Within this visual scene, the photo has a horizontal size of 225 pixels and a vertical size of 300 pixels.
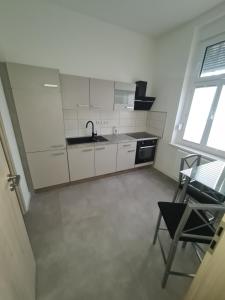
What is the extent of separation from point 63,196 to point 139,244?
1.42m

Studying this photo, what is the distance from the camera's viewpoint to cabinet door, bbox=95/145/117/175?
2.67 metres

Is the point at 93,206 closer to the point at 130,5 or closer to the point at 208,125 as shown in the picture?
the point at 208,125

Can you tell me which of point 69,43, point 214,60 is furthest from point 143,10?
point 214,60

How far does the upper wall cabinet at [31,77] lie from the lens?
68.7 inches

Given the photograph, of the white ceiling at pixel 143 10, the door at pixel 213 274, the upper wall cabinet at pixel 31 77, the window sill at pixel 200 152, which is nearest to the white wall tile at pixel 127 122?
the window sill at pixel 200 152

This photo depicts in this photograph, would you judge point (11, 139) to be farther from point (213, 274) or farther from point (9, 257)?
point (213, 274)

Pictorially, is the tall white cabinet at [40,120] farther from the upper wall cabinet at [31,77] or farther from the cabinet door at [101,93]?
the cabinet door at [101,93]

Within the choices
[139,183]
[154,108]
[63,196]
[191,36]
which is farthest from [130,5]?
[63,196]

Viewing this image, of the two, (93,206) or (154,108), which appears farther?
(154,108)

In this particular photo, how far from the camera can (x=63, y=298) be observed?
3.77 ft

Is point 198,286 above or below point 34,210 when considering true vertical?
above

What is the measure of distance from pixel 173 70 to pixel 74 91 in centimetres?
201

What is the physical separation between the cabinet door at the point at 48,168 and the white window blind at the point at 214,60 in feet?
9.26

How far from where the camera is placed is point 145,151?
126 inches
